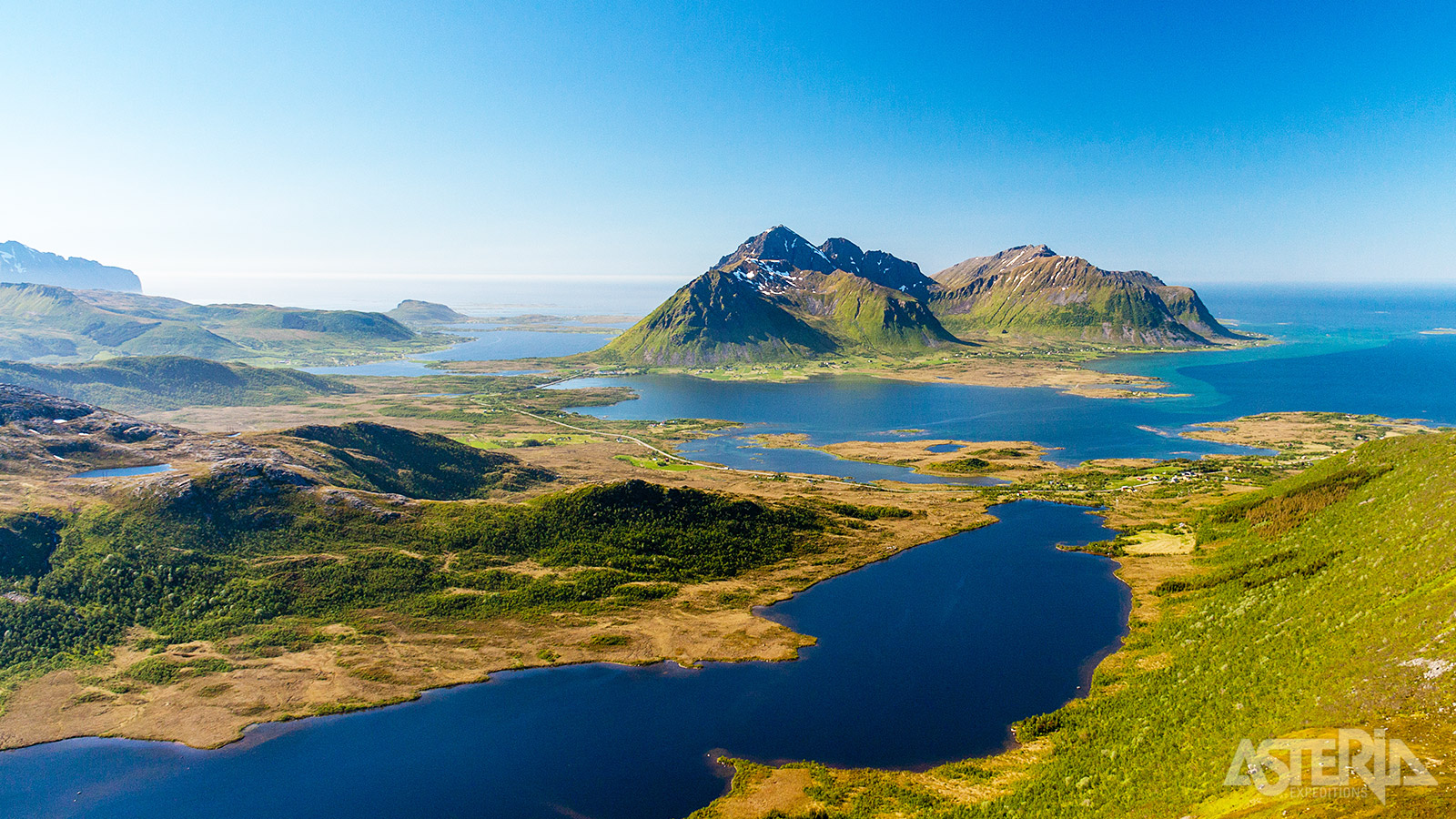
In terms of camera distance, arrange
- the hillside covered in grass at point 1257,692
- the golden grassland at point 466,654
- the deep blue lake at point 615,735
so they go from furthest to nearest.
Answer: the golden grassland at point 466,654, the deep blue lake at point 615,735, the hillside covered in grass at point 1257,692

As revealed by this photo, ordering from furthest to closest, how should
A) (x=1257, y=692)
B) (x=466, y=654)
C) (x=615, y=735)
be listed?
(x=466, y=654)
(x=615, y=735)
(x=1257, y=692)

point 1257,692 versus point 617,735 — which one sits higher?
point 1257,692

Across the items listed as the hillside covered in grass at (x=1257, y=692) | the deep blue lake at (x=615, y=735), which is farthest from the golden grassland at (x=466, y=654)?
the deep blue lake at (x=615, y=735)

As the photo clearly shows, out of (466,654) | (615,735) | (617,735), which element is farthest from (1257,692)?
(466,654)

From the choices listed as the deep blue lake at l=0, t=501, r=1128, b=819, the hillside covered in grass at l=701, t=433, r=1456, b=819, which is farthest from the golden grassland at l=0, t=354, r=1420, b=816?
the deep blue lake at l=0, t=501, r=1128, b=819

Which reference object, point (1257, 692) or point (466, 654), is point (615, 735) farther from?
Answer: point (1257, 692)

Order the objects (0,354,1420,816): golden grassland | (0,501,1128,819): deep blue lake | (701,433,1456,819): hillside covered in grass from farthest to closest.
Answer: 1. (0,354,1420,816): golden grassland
2. (0,501,1128,819): deep blue lake
3. (701,433,1456,819): hillside covered in grass

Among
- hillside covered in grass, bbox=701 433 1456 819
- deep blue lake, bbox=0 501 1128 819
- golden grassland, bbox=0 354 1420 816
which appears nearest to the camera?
hillside covered in grass, bbox=701 433 1456 819

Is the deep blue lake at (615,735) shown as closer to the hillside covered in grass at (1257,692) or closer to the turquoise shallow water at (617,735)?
the turquoise shallow water at (617,735)

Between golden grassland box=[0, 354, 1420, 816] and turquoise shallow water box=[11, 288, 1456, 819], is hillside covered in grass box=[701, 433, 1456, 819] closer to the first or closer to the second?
golden grassland box=[0, 354, 1420, 816]
